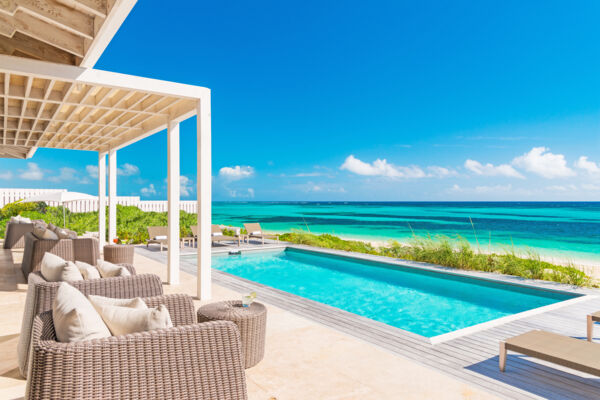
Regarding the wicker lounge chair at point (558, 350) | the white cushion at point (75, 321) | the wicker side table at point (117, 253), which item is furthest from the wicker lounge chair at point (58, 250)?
the wicker lounge chair at point (558, 350)

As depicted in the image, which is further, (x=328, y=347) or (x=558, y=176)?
(x=558, y=176)

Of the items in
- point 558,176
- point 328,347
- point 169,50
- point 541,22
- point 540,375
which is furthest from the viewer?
point 558,176

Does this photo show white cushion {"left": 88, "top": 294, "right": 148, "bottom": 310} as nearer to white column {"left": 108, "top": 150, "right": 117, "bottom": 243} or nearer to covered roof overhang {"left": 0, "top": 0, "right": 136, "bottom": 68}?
covered roof overhang {"left": 0, "top": 0, "right": 136, "bottom": 68}

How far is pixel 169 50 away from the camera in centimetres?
3114

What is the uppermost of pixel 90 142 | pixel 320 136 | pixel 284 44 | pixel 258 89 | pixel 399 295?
pixel 284 44

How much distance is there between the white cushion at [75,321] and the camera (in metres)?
1.84

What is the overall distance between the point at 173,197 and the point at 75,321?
4.66m

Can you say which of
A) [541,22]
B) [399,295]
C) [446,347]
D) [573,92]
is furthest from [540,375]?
[573,92]

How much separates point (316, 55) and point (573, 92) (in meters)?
18.6

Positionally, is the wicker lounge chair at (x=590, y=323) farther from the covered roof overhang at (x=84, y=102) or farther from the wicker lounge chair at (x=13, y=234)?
the wicker lounge chair at (x=13, y=234)

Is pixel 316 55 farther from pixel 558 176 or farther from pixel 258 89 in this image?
A: pixel 558 176

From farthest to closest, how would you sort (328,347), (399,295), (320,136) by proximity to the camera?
(320,136) < (399,295) < (328,347)

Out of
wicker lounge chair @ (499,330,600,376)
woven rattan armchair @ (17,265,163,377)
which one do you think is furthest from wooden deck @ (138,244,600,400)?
woven rattan armchair @ (17,265,163,377)

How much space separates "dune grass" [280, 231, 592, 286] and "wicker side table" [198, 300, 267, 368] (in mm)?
6224
